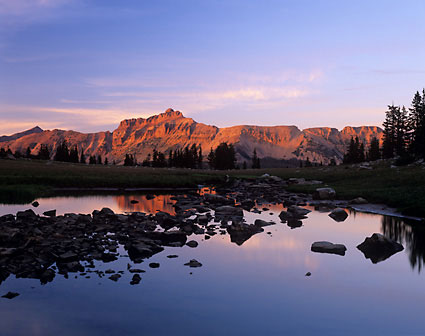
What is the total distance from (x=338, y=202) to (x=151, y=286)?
28863 millimetres

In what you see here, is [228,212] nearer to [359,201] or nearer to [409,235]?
[409,235]

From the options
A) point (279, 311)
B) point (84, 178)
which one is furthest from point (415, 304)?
point (84, 178)

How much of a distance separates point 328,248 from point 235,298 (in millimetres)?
7862

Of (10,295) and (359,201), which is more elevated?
(359,201)

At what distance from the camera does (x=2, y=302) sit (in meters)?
10.4

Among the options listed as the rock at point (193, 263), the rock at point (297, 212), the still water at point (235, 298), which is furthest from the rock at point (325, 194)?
the rock at point (193, 263)

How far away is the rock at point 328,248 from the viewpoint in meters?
17.3

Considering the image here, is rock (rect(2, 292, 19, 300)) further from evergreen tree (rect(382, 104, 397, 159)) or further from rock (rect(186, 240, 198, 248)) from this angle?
evergreen tree (rect(382, 104, 397, 159))

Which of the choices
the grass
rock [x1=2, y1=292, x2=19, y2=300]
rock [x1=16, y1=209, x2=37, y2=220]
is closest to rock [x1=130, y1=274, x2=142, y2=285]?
rock [x1=2, y1=292, x2=19, y2=300]

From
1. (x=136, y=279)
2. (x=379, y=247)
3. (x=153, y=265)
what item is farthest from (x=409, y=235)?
(x=136, y=279)

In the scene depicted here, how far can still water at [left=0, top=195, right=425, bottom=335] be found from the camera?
9.41 m

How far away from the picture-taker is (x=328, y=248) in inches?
688

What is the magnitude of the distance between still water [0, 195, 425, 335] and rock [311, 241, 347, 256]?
0.37m

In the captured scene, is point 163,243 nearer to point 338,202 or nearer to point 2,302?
point 2,302
